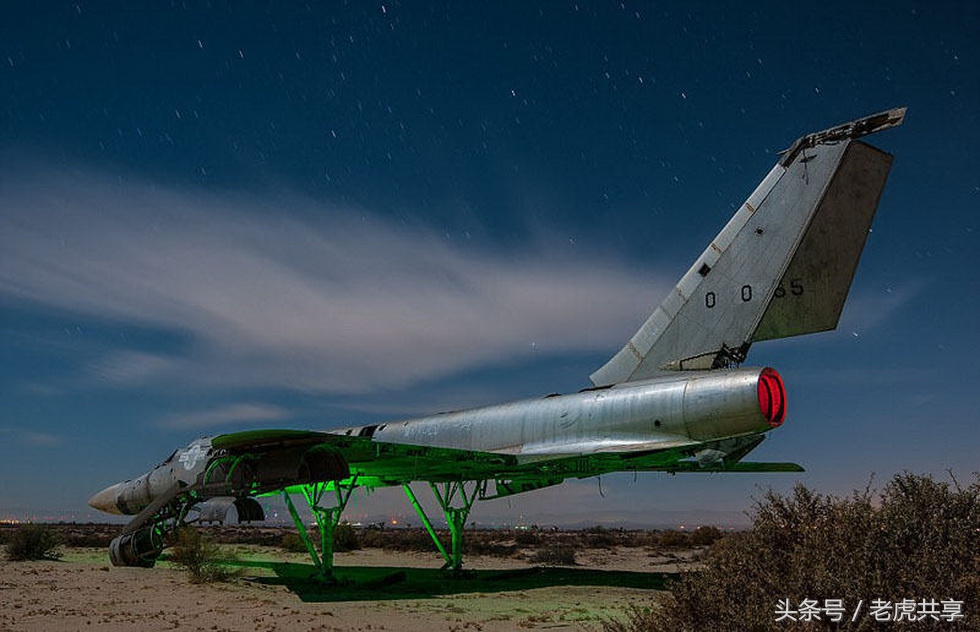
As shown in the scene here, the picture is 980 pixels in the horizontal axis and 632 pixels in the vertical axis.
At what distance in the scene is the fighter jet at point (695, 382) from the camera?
13.9 m

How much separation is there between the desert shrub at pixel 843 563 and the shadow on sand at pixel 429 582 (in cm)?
1020

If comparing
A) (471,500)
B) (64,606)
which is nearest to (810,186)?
(471,500)

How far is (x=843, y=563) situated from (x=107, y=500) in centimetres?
2377

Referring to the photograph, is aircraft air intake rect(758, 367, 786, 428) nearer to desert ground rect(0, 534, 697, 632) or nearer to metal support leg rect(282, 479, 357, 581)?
desert ground rect(0, 534, 697, 632)

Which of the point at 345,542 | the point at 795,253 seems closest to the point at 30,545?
the point at 345,542

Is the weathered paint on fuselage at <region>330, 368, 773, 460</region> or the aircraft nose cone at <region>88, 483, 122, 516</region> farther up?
the weathered paint on fuselage at <region>330, 368, 773, 460</region>

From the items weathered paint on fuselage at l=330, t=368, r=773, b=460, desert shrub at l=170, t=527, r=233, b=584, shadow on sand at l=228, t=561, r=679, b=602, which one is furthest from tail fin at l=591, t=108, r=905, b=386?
desert shrub at l=170, t=527, r=233, b=584

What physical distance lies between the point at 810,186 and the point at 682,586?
1177cm

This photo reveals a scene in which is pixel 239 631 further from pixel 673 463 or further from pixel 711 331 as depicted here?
pixel 711 331

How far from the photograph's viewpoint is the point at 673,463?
52.1 ft

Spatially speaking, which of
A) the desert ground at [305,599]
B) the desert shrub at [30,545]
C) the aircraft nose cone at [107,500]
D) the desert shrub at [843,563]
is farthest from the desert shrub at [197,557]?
the desert shrub at [843,563]

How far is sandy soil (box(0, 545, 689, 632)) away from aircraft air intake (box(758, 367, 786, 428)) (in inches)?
165

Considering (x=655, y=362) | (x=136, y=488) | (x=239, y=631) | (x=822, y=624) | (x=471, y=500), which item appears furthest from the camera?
(x=136, y=488)

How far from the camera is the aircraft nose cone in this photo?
23.1 meters
